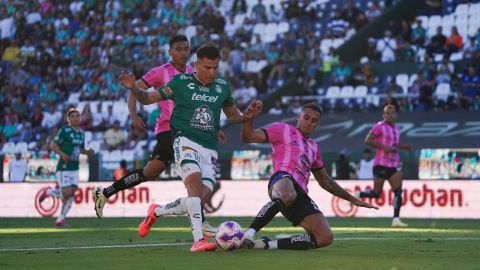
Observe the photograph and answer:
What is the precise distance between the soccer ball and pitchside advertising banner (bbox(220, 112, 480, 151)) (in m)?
16.7

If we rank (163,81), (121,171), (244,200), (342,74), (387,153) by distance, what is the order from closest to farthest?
(163,81) < (387,153) < (244,200) < (121,171) < (342,74)

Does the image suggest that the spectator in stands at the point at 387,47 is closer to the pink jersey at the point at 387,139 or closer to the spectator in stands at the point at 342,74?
the spectator in stands at the point at 342,74

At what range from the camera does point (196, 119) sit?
12.6 meters

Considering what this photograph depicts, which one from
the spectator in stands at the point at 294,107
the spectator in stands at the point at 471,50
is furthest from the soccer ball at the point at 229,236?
the spectator in stands at the point at 471,50

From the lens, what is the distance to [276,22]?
125 feet

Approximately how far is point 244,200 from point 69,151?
6.38 meters

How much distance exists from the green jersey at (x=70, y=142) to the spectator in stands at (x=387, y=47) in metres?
14.0

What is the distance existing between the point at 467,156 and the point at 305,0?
12.6 meters

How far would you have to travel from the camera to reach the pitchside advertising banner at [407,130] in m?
28.7

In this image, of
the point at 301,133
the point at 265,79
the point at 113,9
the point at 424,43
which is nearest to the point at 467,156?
the point at 424,43

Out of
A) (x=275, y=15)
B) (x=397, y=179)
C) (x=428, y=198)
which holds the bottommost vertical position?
(x=428, y=198)

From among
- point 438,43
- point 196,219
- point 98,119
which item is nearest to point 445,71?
point 438,43

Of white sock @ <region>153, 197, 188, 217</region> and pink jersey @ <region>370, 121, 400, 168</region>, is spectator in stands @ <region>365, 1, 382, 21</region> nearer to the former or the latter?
pink jersey @ <region>370, 121, 400, 168</region>

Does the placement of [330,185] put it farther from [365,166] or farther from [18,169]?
[18,169]
